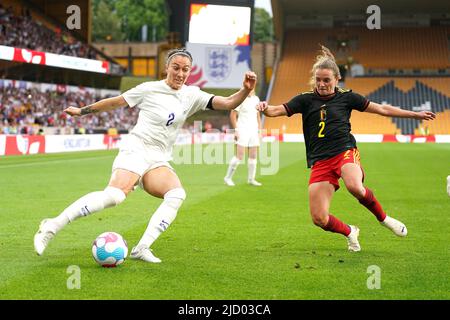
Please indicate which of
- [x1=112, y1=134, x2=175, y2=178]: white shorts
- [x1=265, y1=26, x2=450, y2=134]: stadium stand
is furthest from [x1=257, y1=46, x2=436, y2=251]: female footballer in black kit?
[x1=265, y1=26, x2=450, y2=134]: stadium stand

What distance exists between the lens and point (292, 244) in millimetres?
7910

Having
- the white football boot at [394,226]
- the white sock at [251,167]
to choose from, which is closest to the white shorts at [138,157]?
the white football boot at [394,226]

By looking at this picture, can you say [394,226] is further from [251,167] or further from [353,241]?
[251,167]

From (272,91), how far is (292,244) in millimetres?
59744

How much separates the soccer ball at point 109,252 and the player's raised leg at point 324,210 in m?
2.09

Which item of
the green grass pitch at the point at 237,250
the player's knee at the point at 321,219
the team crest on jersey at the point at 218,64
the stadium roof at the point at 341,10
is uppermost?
the stadium roof at the point at 341,10

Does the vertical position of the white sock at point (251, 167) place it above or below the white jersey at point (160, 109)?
below

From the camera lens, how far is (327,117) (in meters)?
7.40

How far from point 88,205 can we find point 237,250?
184cm

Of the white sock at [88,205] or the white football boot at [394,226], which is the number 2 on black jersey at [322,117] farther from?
the white sock at [88,205]

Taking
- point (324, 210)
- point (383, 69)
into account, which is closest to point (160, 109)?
point (324, 210)

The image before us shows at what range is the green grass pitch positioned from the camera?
549cm

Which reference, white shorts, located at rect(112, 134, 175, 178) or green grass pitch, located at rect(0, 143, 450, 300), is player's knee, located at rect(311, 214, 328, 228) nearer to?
green grass pitch, located at rect(0, 143, 450, 300)

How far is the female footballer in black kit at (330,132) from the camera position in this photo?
7.25 m
